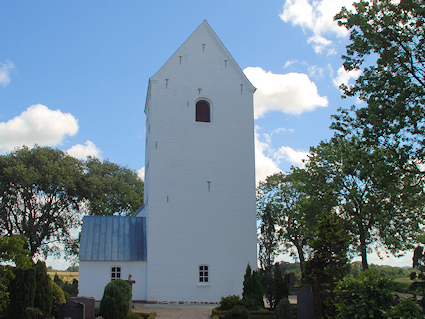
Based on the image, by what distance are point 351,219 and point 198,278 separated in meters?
7.30

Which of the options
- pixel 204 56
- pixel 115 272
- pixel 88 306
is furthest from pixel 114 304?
pixel 204 56

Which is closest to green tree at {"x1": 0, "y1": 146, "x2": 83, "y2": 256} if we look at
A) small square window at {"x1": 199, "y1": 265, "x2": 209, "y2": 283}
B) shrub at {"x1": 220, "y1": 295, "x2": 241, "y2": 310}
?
small square window at {"x1": 199, "y1": 265, "x2": 209, "y2": 283}

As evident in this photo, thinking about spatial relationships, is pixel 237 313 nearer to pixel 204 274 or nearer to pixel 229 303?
pixel 229 303

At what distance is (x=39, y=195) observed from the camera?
98.6 feet

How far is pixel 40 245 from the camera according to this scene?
3003cm

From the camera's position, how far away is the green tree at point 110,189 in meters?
31.1

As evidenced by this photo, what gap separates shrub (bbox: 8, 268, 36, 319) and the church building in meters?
5.95

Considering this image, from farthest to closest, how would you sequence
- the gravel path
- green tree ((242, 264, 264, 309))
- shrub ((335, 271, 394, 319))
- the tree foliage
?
1. the tree foliage
2. green tree ((242, 264, 264, 309))
3. the gravel path
4. shrub ((335, 271, 394, 319))

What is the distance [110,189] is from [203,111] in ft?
47.1

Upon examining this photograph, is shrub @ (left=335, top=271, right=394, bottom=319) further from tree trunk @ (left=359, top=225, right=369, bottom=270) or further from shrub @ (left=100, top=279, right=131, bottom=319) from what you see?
tree trunk @ (left=359, top=225, right=369, bottom=270)

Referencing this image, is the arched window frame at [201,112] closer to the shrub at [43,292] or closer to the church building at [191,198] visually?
the church building at [191,198]

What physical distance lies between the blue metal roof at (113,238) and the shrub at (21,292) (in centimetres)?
604

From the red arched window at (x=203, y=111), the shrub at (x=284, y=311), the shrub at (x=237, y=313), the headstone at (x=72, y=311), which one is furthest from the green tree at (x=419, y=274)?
the red arched window at (x=203, y=111)

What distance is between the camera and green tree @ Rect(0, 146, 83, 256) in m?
28.4
